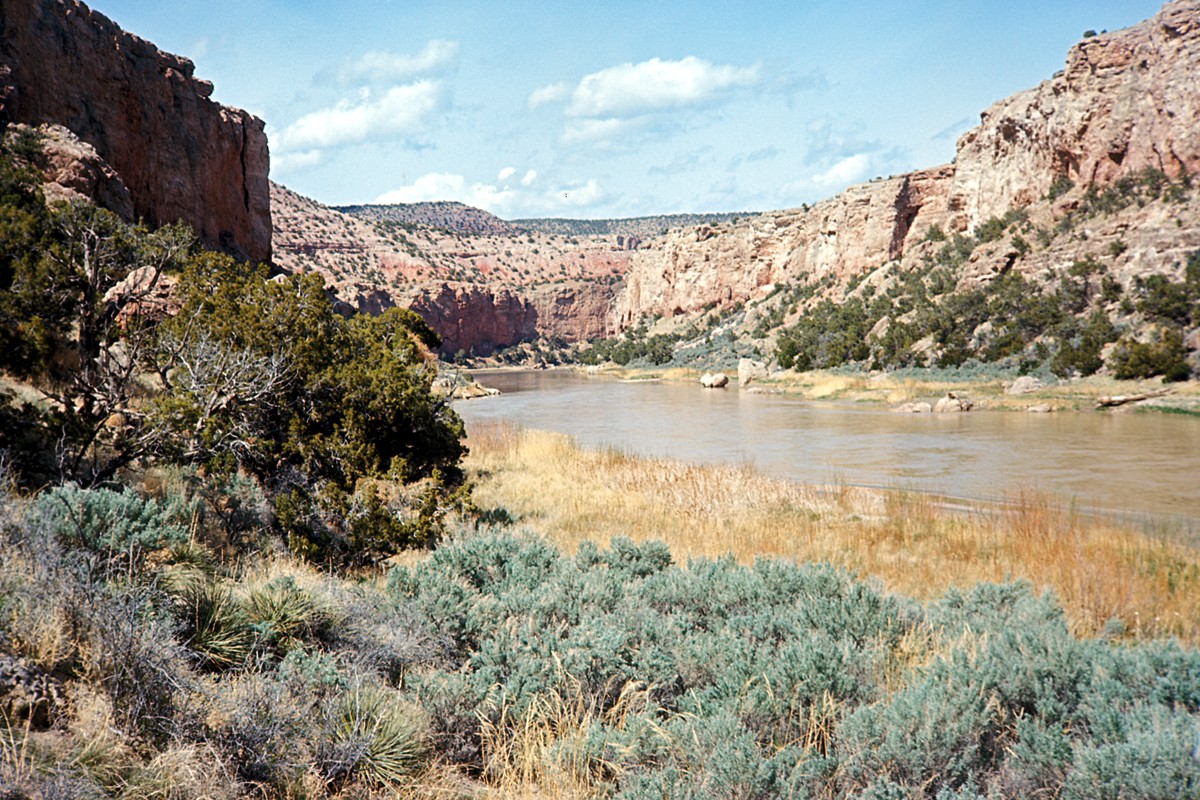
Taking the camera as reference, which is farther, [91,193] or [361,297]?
[361,297]

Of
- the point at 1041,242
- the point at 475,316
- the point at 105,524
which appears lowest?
the point at 105,524

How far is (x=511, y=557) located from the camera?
5312 millimetres

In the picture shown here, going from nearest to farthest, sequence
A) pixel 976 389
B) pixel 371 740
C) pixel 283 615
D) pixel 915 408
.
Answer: pixel 371 740 → pixel 283 615 → pixel 915 408 → pixel 976 389

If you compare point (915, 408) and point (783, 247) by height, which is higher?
point (783, 247)

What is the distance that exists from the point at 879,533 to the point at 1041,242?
4252 centimetres

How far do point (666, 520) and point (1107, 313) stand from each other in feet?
112

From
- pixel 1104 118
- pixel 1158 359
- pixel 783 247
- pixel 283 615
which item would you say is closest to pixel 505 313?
pixel 783 247

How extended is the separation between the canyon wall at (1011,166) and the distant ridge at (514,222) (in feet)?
197

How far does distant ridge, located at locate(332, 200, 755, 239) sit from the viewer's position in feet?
481

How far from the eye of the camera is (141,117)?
→ 34.3m

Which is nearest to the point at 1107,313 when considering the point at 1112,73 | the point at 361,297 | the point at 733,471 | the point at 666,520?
the point at 1112,73

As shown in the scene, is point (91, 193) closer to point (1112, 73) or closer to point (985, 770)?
point (985, 770)

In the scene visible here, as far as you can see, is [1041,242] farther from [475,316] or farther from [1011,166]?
[475,316]

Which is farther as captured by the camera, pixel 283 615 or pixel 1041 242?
pixel 1041 242
